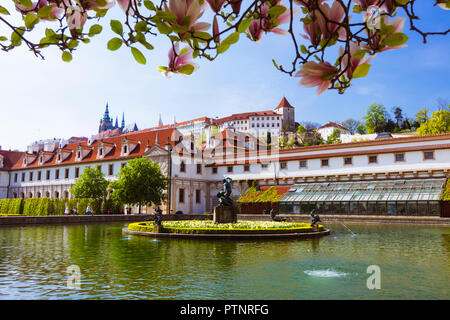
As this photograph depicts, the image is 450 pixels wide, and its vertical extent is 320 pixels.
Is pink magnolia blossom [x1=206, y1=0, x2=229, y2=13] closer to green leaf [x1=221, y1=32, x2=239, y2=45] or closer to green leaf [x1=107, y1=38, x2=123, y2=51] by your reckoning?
green leaf [x1=221, y1=32, x2=239, y2=45]

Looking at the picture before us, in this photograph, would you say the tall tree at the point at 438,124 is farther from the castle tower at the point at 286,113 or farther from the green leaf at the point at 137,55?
the green leaf at the point at 137,55

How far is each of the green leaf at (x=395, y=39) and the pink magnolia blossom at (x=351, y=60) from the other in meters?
0.12

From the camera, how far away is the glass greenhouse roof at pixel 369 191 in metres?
34.8

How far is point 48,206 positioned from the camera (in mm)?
43531

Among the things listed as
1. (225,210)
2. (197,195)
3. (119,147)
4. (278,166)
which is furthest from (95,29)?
(119,147)

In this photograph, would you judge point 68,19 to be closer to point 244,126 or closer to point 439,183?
point 439,183

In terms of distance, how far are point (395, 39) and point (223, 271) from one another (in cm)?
990

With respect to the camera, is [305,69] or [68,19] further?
[68,19]

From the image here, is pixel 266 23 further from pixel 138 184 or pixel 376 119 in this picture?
pixel 376 119

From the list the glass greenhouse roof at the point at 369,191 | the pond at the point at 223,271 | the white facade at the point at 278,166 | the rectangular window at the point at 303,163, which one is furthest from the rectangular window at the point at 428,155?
the pond at the point at 223,271

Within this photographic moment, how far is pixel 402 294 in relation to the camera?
312 inches
